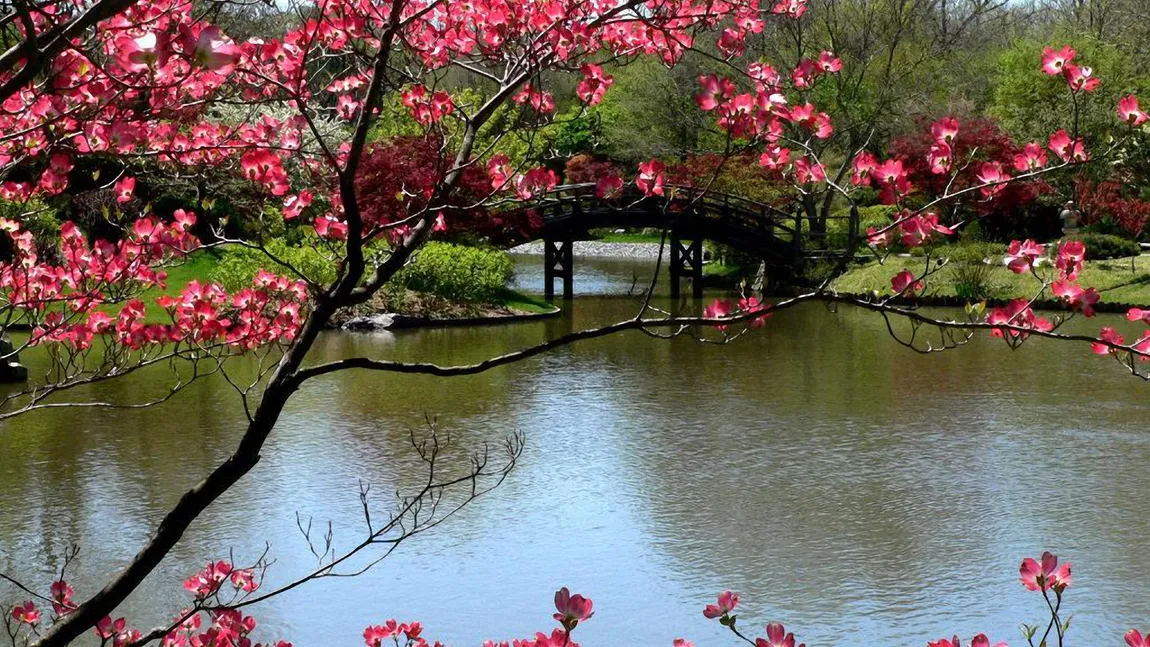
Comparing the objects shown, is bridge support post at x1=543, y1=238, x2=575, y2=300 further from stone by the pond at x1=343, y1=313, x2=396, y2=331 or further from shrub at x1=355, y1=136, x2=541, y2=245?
stone by the pond at x1=343, y1=313, x2=396, y2=331

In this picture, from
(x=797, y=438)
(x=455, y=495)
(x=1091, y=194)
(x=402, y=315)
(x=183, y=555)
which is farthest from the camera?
(x=1091, y=194)

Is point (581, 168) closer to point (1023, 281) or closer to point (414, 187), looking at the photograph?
point (1023, 281)

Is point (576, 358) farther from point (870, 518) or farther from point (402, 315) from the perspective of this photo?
point (870, 518)

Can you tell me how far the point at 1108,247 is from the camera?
21797mm

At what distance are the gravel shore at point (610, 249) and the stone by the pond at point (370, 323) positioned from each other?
1555 cm

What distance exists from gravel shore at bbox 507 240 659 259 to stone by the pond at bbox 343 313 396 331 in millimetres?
15552

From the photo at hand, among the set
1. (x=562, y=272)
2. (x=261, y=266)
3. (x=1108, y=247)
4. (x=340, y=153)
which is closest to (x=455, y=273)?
(x=261, y=266)

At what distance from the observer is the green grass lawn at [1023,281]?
19.6 meters

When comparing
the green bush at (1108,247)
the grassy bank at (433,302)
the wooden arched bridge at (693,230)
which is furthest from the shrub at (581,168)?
the green bush at (1108,247)

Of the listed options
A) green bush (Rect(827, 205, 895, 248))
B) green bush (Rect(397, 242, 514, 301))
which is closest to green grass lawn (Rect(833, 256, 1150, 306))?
green bush (Rect(827, 205, 895, 248))

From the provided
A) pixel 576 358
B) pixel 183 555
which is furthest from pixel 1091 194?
pixel 183 555

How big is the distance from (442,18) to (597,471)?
532 centimetres

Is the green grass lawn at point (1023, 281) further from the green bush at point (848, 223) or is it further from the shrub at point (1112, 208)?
the green bush at point (848, 223)

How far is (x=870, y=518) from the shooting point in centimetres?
803
